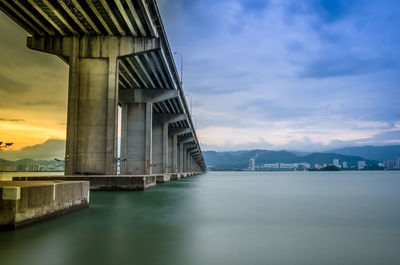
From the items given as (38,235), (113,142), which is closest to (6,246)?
(38,235)

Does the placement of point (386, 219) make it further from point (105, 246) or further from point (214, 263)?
point (105, 246)

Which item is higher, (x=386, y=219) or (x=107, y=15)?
(x=107, y=15)

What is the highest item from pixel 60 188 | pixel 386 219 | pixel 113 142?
pixel 113 142

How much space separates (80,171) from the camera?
25828mm

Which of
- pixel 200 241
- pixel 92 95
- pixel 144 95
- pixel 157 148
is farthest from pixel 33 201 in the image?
pixel 157 148

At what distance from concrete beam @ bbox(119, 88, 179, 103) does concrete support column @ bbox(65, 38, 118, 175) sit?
18645mm

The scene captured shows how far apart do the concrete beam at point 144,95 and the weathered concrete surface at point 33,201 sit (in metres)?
33.3

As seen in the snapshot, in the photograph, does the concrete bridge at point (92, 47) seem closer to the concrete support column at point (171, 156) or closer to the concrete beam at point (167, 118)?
the concrete beam at point (167, 118)

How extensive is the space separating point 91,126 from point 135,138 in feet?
66.5

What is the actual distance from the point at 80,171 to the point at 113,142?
3.26 meters

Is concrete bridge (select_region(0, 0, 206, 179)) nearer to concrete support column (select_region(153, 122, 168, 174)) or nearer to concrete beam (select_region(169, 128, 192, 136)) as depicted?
concrete support column (select_region(153, 122, 168, 174))

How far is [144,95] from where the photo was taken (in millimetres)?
44812

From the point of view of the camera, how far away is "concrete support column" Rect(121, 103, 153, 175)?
45.6 metres

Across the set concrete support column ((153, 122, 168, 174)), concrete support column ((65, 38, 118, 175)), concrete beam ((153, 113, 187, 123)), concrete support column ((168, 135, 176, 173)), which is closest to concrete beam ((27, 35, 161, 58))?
concrete support column ((65, 38, 118, 175))
